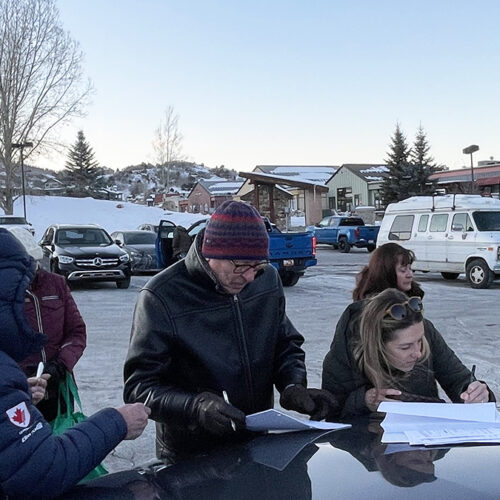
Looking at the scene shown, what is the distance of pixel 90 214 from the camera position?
150 ft

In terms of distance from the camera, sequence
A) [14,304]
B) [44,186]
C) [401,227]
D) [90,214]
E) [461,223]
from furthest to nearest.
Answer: [44,186]
[90,214]
[401,227]
[461,223]
[14,304]

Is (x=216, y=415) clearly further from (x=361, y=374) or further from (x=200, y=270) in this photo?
(x=361, y=374)

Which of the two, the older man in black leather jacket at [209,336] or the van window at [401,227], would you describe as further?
the van window at [401,227]

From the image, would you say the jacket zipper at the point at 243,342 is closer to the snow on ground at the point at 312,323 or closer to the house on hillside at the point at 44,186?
the snow on ground at the point at 312,323

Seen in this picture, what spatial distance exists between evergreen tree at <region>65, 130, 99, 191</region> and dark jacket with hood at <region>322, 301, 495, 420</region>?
6725 centimetres

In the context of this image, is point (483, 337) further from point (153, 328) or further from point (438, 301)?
point (153, 328)

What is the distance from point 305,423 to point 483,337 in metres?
7.17

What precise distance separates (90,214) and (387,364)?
1765 inches

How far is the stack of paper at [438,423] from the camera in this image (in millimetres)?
1959

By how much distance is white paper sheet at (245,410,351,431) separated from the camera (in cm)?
210

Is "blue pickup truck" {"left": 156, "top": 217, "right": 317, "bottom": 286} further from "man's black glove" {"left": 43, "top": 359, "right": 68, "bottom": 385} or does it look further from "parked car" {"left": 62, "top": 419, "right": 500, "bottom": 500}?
"parked car" {"left": 62, "top": 419, "right": 500, "bottom": 500}

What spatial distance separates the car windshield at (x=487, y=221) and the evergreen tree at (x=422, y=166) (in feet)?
108

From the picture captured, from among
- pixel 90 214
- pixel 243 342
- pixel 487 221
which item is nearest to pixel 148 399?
pixel 243 342

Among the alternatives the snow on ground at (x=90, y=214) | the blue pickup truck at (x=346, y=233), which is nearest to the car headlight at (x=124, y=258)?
the blue pickup truck at (x=346, y=233)
